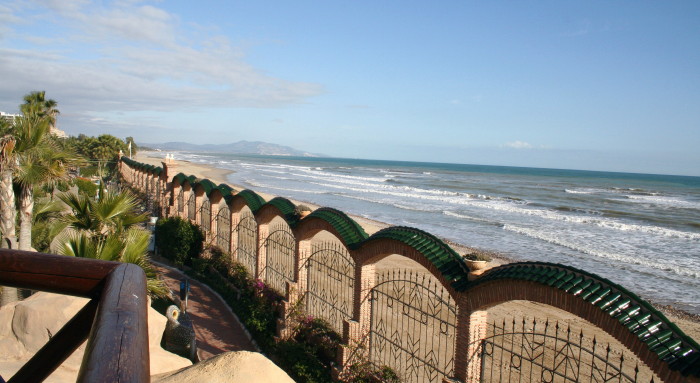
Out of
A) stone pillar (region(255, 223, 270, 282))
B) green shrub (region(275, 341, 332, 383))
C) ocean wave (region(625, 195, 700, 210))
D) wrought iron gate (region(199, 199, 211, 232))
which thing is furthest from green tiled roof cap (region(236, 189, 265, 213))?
ocean wave (region(625, 195, 700, 210))

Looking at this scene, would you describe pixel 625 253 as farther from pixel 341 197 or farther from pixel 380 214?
pixel 341 197

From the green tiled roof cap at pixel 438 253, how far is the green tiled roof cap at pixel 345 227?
1.06m

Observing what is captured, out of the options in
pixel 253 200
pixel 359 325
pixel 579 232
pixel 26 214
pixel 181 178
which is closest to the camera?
pixel 359 325

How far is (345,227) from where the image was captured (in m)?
9.17

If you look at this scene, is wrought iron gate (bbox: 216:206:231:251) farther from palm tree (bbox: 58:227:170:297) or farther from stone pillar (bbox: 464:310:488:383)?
stone pillar (bbox: 464:310:488:383)

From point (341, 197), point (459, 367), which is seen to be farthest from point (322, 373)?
point (341, 197)

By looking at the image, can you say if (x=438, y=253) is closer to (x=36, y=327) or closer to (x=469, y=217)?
(x=36, y=327)

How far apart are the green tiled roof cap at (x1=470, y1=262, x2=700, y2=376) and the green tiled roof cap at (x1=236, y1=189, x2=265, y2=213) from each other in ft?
26.4

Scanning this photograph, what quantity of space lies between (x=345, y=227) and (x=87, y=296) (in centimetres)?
805

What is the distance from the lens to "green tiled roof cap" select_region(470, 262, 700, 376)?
14.0 ft

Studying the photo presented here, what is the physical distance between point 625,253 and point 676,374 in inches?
838

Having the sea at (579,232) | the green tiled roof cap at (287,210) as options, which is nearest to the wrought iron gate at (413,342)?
the green tiled roof cap at (287,210)

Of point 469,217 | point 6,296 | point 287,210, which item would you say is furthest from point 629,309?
point 469,217

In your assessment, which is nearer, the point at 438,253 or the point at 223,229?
the point at 438,253
